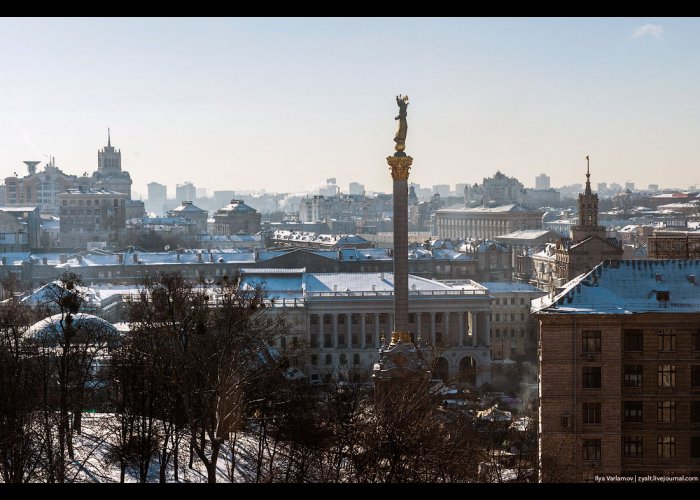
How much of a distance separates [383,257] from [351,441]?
5068 centimetres

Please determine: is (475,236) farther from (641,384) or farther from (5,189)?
(641,384)

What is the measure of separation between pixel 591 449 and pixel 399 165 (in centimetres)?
1240

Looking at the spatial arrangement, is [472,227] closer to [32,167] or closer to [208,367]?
[32,167]

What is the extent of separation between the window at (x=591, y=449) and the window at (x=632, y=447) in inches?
→ 19.3

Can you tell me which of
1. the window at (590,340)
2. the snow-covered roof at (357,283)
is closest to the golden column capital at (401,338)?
the window at (590,340)

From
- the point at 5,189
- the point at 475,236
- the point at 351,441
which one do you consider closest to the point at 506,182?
the point at 475,236

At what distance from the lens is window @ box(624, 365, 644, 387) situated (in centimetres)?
2006

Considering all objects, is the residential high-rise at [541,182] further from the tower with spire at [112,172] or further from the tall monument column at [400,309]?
the tall monument column at [400,309]

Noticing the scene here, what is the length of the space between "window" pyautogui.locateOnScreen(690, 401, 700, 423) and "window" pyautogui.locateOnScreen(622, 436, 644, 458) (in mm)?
1077

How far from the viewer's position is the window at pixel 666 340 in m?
20.1

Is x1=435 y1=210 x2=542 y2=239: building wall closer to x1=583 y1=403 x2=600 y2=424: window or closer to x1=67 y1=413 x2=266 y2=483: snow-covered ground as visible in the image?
x1=583 y1=403 x2=600 y2=424: window

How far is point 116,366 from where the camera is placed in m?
20.2

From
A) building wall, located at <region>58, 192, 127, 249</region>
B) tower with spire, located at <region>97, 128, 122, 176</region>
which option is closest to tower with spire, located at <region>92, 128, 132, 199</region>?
tower with spire, located at <region>97, 128, 122, 176</region>

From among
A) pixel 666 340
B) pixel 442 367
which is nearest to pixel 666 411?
pixel 666 340
